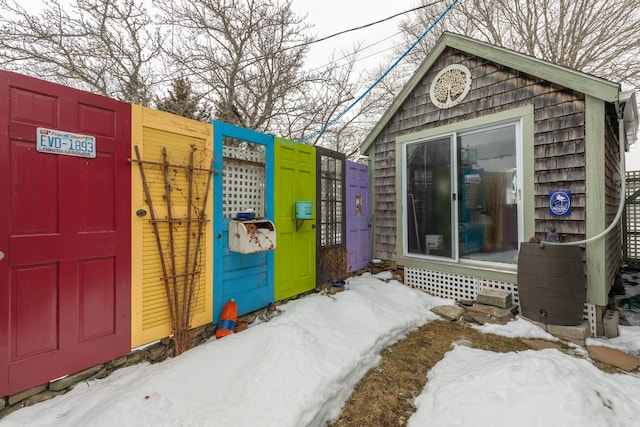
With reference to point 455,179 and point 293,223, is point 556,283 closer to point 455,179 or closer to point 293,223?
point 455,179

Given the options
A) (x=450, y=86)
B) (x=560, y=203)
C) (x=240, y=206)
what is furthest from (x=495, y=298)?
(x=240, y=206)

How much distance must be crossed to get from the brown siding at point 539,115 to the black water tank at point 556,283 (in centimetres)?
38

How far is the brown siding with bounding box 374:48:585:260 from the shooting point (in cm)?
310

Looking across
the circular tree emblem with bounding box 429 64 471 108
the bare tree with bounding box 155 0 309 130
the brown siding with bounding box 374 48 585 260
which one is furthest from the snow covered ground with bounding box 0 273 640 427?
the bare tree with bounding box 155 0 309 130

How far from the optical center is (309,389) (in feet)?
6.37

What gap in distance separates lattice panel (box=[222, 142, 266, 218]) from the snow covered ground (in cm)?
127

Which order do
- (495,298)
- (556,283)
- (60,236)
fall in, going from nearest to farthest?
(60,236) < (556,283) < (495,298)

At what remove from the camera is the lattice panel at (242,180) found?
2934 millimetres

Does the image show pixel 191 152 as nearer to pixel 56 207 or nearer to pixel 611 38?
pixel 56 207

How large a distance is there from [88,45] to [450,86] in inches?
253

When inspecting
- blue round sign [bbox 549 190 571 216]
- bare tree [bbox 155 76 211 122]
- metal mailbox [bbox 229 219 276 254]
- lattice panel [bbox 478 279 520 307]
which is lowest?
lattice panel [bbox 478 279 520 307]

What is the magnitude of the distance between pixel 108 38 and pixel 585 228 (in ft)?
26.4

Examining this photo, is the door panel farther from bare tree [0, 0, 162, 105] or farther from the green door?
bare tree [0, 0, 162, 105]

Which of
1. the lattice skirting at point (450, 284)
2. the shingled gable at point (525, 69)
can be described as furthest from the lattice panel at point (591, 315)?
the shingled gable at point (525, 69)
